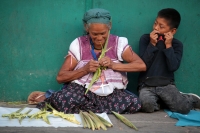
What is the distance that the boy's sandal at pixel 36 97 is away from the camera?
17.6 ft

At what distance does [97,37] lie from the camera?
487 cm

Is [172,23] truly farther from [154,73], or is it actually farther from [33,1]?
[33,1]

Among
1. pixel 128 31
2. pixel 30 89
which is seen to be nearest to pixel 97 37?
pixel 128 31

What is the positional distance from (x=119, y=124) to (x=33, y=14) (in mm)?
2124

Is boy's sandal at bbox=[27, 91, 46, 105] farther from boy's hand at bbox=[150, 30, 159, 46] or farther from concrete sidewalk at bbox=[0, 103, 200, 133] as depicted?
boy's hand at bbox=[150, 30, 159, 46]

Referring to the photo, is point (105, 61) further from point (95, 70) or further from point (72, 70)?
point (72, 70)

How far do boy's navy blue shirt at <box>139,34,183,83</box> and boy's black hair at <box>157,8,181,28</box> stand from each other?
241 millimetres

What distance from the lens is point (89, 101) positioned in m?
4.99

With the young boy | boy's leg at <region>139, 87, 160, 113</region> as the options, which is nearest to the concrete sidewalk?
boy's leg at <region>139, 87, 160, 113</region>

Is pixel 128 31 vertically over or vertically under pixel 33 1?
under

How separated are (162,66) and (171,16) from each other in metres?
0.72

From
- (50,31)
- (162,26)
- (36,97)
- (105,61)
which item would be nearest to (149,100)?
(105,61)

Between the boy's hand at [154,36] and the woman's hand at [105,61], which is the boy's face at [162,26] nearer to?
the boy's hand at [154,36]

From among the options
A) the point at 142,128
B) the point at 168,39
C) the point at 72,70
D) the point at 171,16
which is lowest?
the point at 142,128
